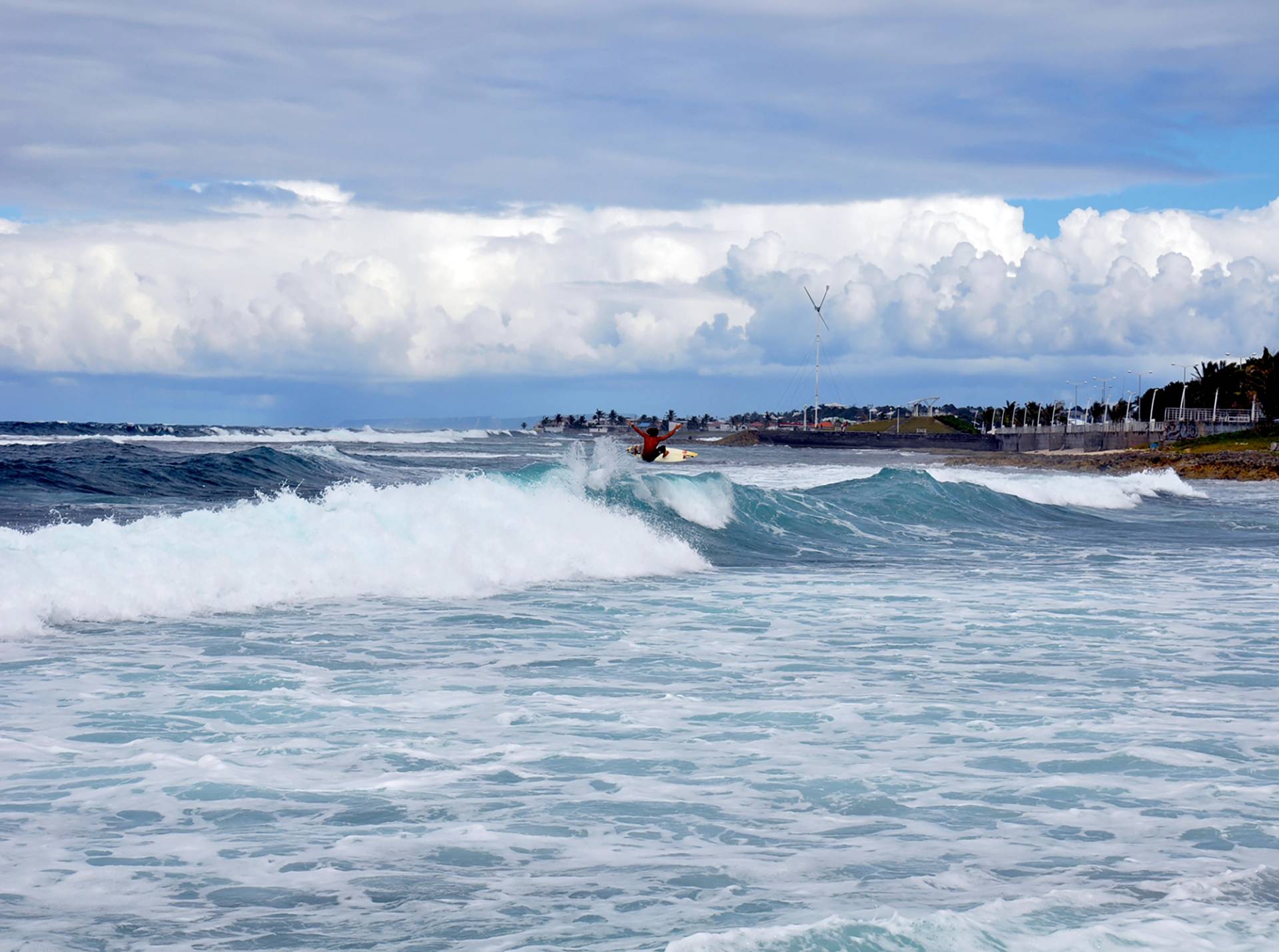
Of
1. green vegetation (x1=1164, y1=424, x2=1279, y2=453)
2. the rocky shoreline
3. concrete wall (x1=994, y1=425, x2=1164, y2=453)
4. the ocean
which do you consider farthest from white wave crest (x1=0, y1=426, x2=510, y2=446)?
green vegetation (x1=1164, y1=424, x2=1279, y2=453)

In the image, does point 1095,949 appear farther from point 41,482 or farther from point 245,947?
point 41,482

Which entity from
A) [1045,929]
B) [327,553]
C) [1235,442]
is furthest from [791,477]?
[1235,442]

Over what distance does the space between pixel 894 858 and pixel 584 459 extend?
22678mm

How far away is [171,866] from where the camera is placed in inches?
243

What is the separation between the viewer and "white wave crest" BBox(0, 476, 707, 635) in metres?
14.3

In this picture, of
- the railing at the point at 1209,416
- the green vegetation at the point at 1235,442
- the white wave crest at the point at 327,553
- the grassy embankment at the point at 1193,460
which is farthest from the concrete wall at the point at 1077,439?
the white wave crest at the point at 327,553

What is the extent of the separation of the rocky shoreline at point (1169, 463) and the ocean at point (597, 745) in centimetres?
5102

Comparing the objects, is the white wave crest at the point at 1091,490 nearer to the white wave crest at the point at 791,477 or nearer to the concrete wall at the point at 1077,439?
the white wave crest at the point at 791,477

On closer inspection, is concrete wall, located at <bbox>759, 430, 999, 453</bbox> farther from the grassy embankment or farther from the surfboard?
the surfboard

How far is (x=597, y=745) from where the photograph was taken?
876 centimetres

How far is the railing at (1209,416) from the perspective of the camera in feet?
407

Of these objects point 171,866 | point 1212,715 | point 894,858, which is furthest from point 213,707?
point 1212,715

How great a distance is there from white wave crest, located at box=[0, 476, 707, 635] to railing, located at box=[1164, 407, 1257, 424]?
4549 inches

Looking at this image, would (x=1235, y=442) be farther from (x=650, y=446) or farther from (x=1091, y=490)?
(x=650, y=446)
